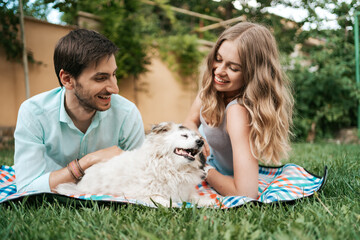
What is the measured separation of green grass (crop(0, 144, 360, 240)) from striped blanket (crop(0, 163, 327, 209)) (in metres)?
0.07

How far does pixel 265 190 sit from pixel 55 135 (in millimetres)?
1992

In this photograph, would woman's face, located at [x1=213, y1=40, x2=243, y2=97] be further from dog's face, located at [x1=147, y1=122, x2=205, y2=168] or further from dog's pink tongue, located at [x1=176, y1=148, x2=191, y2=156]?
dog's pink tongue, located at [x1=176, y1=148, x2=191, y2=156]

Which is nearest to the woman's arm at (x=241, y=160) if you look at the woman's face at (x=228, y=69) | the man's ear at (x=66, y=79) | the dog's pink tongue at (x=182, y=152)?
A: the woman's face at (x=228, y=69)

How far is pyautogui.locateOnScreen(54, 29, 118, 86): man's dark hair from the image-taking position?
2.42 m

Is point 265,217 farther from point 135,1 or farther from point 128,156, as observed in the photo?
point 135,1

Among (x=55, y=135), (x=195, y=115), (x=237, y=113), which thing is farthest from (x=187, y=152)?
(x=55, y=135)

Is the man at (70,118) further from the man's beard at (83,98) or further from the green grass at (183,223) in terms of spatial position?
the green grass at (183,223)

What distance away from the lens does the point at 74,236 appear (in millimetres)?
1496

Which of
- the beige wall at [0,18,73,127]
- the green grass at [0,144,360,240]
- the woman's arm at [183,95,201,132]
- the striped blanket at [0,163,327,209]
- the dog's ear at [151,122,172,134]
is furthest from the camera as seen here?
the beige wall at [0,18,73,127]

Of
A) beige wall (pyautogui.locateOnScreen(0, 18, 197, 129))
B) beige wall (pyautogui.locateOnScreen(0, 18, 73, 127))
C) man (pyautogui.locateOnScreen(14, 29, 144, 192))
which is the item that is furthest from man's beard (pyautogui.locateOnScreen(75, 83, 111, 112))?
beige wall (pyautogui.locateOnScreen(0, 18, 73, 127))

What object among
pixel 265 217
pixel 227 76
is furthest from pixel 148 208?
pixel 227 76

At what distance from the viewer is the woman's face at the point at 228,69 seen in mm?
2619

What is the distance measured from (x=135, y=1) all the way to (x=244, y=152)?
21.8 ft

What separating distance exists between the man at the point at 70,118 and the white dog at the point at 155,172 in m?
0.17
